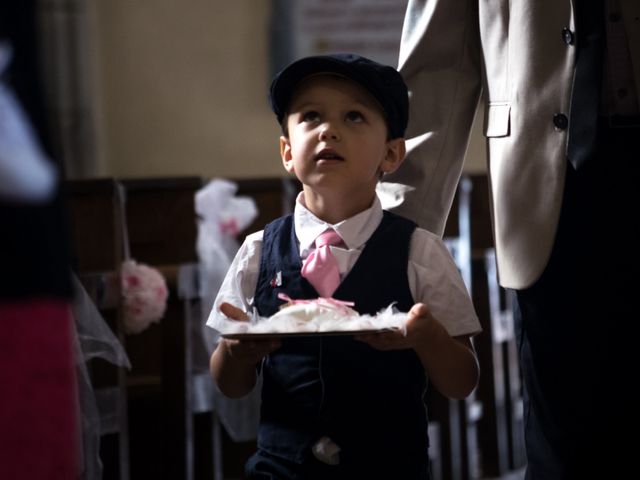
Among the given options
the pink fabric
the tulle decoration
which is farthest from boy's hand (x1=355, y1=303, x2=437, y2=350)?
the tulle decoration

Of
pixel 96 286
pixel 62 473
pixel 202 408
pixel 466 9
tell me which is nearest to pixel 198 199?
pixel 202 408

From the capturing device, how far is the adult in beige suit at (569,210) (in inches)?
74.8

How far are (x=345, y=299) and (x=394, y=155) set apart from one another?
31cm

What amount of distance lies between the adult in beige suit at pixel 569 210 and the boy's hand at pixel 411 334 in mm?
370

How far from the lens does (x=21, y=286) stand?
880mm

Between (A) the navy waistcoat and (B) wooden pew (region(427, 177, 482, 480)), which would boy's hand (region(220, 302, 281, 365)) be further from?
(B) wooden pew (region(427, 177, 482, 480))

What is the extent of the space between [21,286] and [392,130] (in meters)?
1.15

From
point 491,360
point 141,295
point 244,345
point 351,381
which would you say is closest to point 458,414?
point 491,360

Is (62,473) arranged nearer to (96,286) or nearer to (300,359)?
(300,359)

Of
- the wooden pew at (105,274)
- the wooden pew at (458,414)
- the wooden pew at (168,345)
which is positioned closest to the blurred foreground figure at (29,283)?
the wooden pew at (105,274)

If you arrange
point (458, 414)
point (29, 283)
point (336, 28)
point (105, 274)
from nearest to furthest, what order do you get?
point (29, 283) → point (105, 274) → point (458, 414) → point (336, 28)

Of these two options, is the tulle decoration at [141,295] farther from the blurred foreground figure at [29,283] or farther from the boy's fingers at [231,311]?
the blurred foreground figure at [29,283]

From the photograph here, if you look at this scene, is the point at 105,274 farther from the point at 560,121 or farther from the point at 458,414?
the point at 458,414

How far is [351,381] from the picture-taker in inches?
71.1
